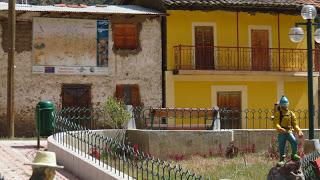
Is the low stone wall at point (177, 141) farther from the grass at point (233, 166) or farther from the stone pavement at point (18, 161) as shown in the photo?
the stone pavement at point (18, 161)

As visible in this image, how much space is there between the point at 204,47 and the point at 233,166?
1183 centimetres

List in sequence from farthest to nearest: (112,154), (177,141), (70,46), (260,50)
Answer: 1. (260,50)
2. (70,46)
3. (177,141)
4. (112,154)

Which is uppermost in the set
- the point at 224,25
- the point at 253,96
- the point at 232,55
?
the point at 224,25

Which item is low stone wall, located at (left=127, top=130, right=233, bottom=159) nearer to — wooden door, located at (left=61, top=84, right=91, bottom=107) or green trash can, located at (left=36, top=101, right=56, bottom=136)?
green trash can, located at (left=36, top=101, right=56, bottom=136)

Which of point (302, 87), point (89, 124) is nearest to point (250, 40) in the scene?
point (302, 87)

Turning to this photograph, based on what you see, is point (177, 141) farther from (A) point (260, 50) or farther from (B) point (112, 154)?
(A) point (260, 50)

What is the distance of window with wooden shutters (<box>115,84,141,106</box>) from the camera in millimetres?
24203

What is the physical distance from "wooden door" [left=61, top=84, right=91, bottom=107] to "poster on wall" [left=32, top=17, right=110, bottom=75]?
61 centimetres

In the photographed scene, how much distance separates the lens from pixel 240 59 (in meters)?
25.5

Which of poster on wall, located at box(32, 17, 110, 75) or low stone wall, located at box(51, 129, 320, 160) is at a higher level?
poster on wall, located at box(32, 17, 110, 75)

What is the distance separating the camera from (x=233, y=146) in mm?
16250

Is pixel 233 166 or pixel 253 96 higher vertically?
pixel 253 96

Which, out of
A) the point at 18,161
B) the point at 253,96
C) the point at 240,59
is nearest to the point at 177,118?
the point at 240,59

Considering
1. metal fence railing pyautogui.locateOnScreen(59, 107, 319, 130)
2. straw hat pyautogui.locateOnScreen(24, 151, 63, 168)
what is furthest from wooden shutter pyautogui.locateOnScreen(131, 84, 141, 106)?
straw hat pyautogui.locateOnScreen(24, 151, 63, 168)
